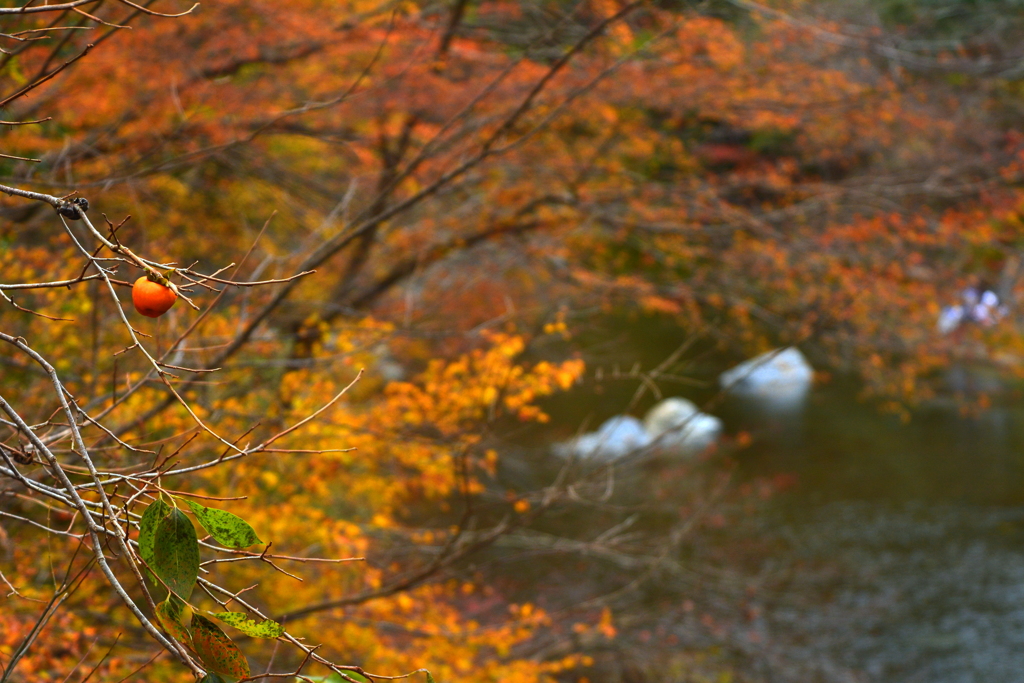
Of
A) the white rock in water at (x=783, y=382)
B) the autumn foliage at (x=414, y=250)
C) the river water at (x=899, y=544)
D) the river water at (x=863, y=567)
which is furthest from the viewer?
the white rock in water at (x=783, y=382)

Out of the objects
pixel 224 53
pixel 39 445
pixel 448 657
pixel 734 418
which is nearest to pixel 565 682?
pixel 448 657

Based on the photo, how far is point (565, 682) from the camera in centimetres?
721

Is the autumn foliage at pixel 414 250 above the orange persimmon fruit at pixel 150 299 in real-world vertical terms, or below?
below

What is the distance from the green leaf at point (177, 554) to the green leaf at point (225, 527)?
3 centimetres

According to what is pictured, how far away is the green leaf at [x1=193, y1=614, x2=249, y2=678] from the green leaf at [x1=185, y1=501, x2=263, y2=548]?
104 millimetres

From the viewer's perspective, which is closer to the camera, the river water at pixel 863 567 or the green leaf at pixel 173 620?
the green leaf at pixel 173 620

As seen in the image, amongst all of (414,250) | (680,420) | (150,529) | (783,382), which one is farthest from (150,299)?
(783,382)

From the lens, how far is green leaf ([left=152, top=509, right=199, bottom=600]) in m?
1.17

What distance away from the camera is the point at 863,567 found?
33.5ft

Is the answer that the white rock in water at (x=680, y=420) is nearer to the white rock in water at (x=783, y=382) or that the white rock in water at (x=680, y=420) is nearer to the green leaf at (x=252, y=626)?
the white rock in water at (x=783, y=382)

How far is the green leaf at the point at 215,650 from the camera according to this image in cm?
118

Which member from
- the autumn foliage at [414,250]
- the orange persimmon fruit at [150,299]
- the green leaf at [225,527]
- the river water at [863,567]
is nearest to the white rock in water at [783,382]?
the river water at [863,567]

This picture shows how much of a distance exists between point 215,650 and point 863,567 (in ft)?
33.7

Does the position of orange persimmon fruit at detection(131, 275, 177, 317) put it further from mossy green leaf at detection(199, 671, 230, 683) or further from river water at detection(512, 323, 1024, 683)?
river water at detection(512, 323, 1024, 683)
